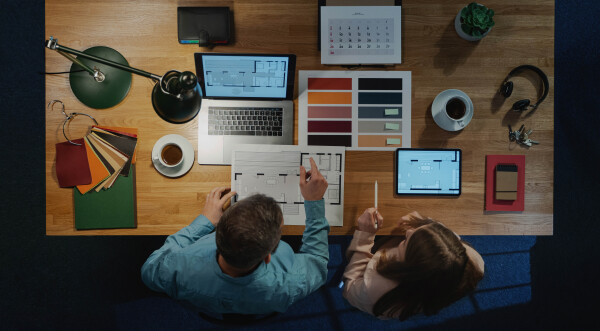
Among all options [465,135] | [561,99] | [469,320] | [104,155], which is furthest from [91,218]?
[561,99]

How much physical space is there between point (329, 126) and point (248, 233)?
2.16 ft

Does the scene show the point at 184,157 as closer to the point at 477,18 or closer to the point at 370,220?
the point at 370,220

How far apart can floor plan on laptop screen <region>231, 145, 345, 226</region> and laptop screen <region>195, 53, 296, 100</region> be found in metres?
0.23

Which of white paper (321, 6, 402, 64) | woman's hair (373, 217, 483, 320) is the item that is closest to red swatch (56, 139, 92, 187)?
white paper (321, 6, 402, 64)

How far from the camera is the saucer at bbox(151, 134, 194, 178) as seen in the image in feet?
4.30

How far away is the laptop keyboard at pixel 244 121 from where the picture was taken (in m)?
1.33

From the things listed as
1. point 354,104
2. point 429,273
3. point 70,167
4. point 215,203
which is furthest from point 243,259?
point 70,167

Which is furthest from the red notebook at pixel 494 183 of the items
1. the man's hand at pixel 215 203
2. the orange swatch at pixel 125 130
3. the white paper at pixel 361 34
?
the orange swatch at pixel 125 130

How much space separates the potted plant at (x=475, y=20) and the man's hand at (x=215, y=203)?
3.95 feet

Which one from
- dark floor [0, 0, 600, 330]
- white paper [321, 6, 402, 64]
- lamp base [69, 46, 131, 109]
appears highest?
white paper [321, 6, 402, 64]

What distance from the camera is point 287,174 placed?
1.33 m

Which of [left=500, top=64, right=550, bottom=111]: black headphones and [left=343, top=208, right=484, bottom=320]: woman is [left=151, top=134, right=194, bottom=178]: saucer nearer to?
[left=343, top=208, right=484, bottom=320]: woman

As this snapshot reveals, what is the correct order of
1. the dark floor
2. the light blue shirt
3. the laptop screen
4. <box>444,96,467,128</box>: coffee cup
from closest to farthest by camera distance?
the light blue shirt → the laptop screen → <box>444,96,467,128</box>: coffee cup → the dark floor
